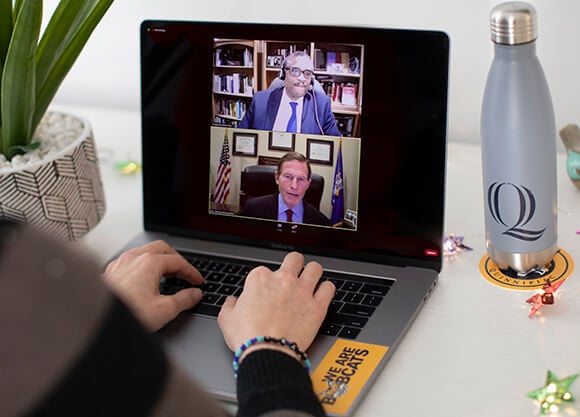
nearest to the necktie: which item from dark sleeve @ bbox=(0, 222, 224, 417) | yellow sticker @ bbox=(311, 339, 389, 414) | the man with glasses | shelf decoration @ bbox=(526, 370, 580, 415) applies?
the man with glasses

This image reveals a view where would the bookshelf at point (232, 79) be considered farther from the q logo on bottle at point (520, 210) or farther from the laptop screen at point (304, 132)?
the q logo on bottle at point (520, 210)

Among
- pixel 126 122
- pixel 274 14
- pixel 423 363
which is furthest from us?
pixel 126 122

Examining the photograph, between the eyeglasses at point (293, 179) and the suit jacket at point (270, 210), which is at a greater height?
the eyeglasses at point (293, 179)

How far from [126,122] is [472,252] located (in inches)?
25.2

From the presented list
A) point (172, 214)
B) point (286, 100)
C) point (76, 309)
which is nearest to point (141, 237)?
point (172, 214)

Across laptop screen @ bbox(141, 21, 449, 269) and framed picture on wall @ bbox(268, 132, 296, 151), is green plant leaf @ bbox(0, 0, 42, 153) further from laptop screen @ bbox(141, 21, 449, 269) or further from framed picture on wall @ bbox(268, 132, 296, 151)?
framed picture on wall @ bbox(268, 132, 296, 151)

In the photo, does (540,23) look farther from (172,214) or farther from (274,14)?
(172,214)

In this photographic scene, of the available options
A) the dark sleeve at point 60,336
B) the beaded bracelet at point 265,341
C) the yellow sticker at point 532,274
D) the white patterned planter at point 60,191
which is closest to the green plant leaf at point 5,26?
the white patterned planter at point 60,191

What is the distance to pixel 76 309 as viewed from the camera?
33cm

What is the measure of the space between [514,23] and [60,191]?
525 millimetres

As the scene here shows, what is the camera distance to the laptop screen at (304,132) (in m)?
0.89

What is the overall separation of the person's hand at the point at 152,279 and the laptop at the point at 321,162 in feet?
0.05

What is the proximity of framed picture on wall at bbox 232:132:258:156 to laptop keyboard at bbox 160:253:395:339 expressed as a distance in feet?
0.40

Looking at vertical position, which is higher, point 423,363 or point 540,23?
point 540,23
